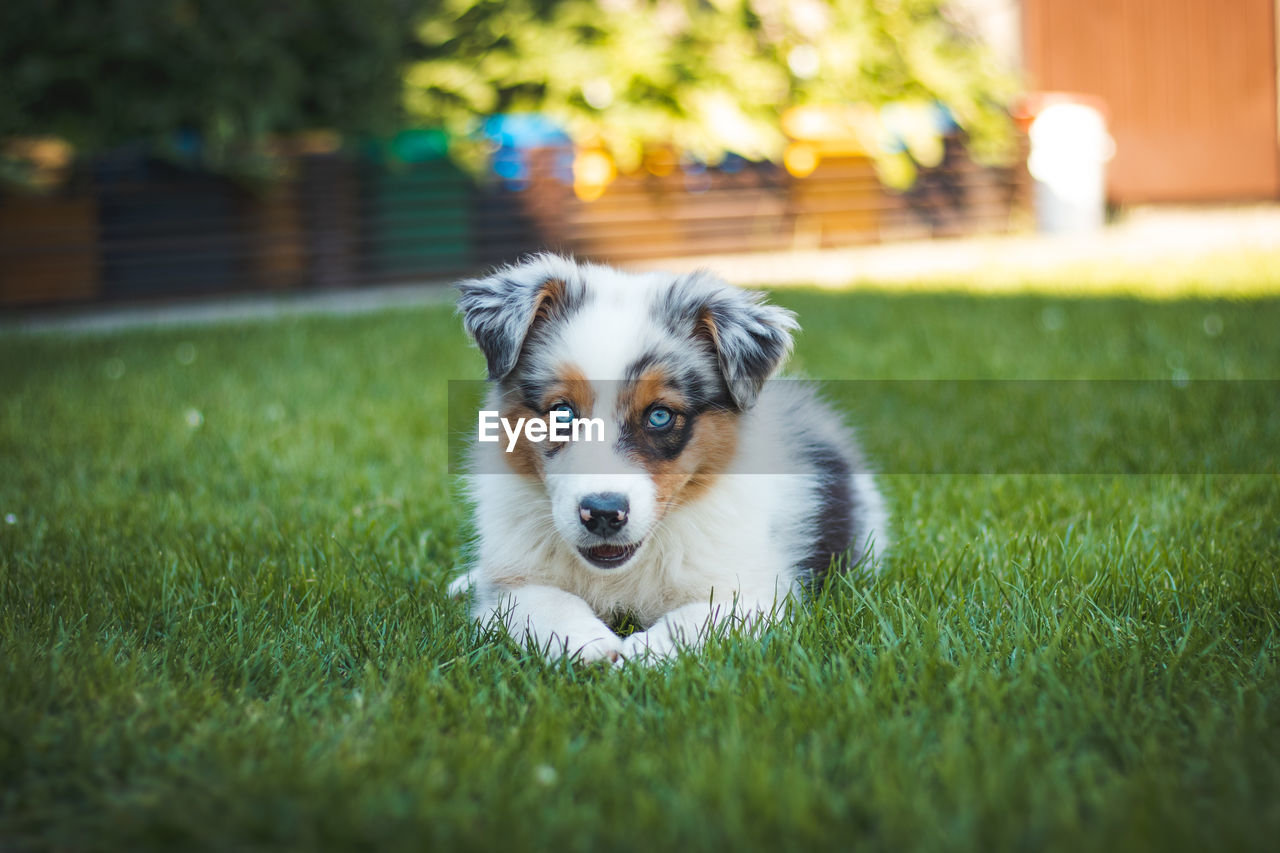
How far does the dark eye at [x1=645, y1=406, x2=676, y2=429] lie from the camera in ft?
8.01

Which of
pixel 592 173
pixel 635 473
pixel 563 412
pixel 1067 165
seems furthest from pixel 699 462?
pixel 1067 165

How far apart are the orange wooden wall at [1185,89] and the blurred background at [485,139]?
391 cm

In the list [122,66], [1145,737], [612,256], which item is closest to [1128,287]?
[612,256]

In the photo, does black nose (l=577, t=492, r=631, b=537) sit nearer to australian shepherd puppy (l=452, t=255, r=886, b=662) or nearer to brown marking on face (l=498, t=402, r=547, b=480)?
australian shepherd puppy (l=452, t=255, r=886, b=662)

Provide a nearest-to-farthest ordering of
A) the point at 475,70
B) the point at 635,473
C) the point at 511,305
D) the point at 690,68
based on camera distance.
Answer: the point at 635,473, the point at 511,305, the point at 475,70, the point at 690,68

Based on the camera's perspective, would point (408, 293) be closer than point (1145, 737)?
No

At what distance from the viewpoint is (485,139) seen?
1077 cm

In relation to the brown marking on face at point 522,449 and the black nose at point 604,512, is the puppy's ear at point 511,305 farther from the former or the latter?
the black nose at point 604,512

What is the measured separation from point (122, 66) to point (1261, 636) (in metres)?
9.97

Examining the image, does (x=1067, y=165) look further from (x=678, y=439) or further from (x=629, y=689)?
(x=629, y=689)

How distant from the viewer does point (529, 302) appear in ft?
8.41

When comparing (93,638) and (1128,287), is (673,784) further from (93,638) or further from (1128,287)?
(1128,287)

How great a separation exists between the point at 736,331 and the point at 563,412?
18.4 inches

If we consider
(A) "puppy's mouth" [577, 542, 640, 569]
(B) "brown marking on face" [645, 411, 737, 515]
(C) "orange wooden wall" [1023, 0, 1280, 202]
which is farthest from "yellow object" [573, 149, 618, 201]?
(C) "orange wooden wall" [1023, 0, 1280, 202]
